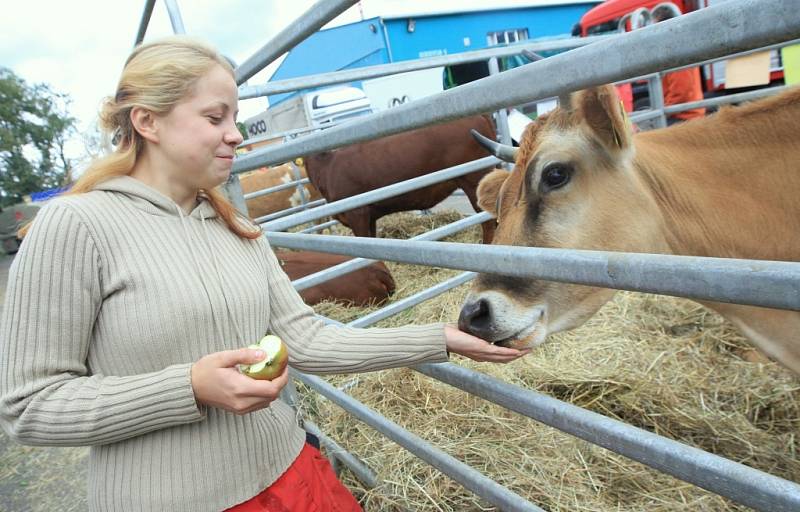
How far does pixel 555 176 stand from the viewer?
1845 mm

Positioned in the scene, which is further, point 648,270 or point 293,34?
point 293,34

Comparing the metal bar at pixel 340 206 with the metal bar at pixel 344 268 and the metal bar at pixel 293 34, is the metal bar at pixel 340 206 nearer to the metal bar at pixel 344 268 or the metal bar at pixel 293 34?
the metal bar at pixel 344 268

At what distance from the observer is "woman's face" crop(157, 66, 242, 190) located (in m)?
1.33

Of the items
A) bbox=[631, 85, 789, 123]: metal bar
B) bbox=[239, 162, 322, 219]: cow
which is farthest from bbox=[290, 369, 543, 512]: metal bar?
bbox=[239, 162, 322, 219]: cow

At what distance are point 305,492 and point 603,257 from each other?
3.49ft

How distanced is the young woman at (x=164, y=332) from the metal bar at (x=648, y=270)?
39 centimetres

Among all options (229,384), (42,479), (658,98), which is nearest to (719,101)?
(658,98)

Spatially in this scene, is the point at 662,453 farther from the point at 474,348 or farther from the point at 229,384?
the point at 229,384

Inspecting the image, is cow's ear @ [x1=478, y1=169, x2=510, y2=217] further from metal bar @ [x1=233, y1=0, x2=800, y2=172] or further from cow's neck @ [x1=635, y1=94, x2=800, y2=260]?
metal bar @ [x1=233, y1=0, x2=800, y2=172]

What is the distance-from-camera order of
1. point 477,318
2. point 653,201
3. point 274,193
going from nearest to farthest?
Answer: point 477,318, point 653,201, point 274,193

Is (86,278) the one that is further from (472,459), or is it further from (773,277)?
(472,459)

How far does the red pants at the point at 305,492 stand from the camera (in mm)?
1400

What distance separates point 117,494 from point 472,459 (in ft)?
4.71

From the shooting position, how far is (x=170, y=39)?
1.39 meters
